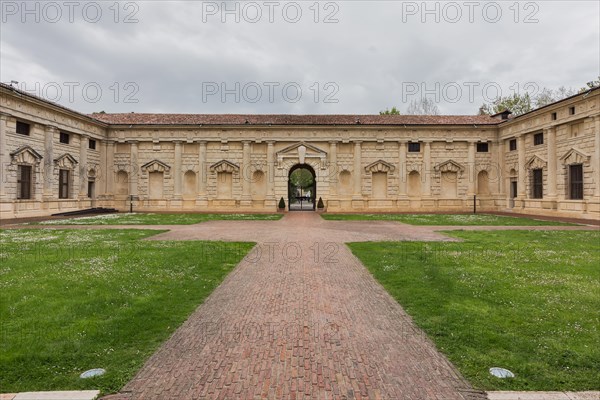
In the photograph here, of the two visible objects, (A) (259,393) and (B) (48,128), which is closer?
(A) (259,393)

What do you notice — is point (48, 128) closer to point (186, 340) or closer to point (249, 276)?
point (249, 276)

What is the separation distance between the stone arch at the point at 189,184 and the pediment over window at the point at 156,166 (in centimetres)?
206

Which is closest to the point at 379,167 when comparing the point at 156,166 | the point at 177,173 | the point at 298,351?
the point at 177,173

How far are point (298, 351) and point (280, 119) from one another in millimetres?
35142

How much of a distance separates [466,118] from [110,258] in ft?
127

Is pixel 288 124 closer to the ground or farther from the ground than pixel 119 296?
farther from the ground

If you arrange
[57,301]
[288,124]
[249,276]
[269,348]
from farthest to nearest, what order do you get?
[288,124]
[249,276]
[57,301]
[269,348]

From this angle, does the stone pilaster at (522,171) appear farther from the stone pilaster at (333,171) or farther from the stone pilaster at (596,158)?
the stone pilaster at (333,171)

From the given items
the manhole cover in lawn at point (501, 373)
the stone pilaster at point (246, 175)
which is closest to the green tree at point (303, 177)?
the stone pilaster at point (246, 175)

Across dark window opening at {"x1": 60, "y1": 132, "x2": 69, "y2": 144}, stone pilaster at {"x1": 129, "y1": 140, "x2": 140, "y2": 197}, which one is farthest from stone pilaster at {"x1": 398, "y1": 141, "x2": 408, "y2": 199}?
dark window opening at {"x1": 60, "y1": 132, "x2": 69, "y2": 144}

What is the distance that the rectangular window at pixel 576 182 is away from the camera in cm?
2648

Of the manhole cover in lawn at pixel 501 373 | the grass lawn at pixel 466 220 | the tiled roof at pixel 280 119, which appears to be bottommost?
the manhole cover in lawn at pixel 501 373

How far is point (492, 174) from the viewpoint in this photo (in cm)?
3694

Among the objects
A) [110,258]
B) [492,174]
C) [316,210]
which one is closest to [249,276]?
[110,258]
